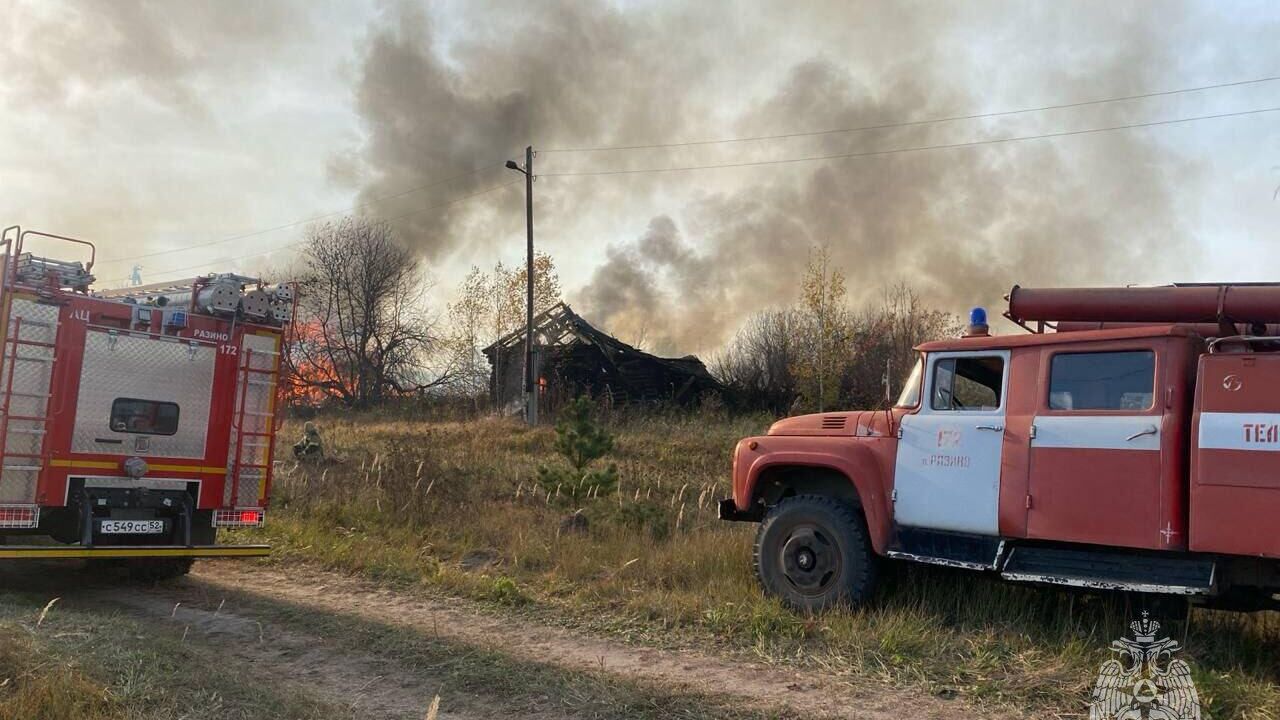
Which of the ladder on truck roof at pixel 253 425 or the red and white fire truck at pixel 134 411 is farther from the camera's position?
the ladder on truck roof at pixel 253 425

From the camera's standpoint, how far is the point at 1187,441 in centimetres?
559

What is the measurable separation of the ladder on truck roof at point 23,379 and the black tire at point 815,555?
6.11 metres

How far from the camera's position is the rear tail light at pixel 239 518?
8.58 m

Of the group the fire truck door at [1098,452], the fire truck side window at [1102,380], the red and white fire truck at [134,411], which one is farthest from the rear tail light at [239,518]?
the fire truck side window at [1102,380]


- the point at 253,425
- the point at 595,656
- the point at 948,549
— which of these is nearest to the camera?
the point at 595,656

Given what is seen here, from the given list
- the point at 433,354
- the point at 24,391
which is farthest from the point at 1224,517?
the point at 433,354

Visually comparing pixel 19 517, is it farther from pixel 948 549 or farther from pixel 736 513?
pixel 948 549

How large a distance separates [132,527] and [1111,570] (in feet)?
25.8

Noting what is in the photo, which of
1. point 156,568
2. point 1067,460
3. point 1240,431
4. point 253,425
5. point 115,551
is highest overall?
point 1240,431

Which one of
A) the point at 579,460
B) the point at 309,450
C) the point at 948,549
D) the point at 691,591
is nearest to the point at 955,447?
the point at 948,549

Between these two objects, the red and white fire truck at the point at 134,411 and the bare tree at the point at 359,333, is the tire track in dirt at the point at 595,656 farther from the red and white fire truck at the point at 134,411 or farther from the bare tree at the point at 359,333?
the bare tree at the point at 359,333

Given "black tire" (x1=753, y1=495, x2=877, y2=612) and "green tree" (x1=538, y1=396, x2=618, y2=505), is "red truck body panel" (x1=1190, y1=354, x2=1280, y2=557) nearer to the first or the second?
"black tire" (x1=753, y1=495, x2=877, y2=612)

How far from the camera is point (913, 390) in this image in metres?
7.03

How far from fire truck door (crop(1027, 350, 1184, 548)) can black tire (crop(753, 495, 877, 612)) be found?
4.26ft
